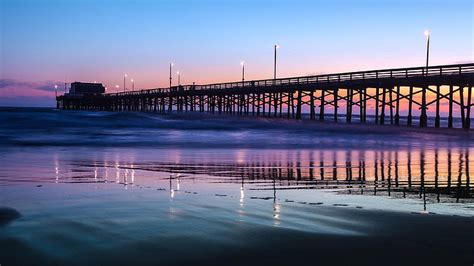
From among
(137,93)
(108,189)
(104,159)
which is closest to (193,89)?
(137,93)

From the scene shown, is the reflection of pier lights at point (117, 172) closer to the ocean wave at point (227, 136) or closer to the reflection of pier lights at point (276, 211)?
the reflection of pier lights at point (276, 211)

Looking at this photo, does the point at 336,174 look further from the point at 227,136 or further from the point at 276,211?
the point at 227,136

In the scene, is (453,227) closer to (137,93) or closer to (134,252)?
(134,252)

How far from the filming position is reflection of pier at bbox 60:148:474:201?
7785 mm

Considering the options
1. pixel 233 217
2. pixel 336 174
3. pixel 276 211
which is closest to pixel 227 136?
pixel 336 174

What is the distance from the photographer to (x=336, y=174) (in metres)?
9.87

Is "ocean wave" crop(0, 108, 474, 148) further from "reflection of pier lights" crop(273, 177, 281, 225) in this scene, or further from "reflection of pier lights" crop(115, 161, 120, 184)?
"reflection of pier lights" crop(273, 177, 281, 225)

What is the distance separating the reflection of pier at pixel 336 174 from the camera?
779cm

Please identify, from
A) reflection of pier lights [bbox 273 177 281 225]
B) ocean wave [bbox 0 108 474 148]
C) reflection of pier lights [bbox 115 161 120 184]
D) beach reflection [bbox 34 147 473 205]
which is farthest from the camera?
ocean wave [bbox 0 108 474 148]

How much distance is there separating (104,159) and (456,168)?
8008 mm

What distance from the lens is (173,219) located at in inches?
202

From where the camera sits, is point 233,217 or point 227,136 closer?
point 233,217

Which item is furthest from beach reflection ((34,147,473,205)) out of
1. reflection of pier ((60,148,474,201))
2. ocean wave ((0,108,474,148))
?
ocean wave ((0,108,474,148))

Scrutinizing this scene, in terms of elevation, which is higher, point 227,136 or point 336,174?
point 227,136
